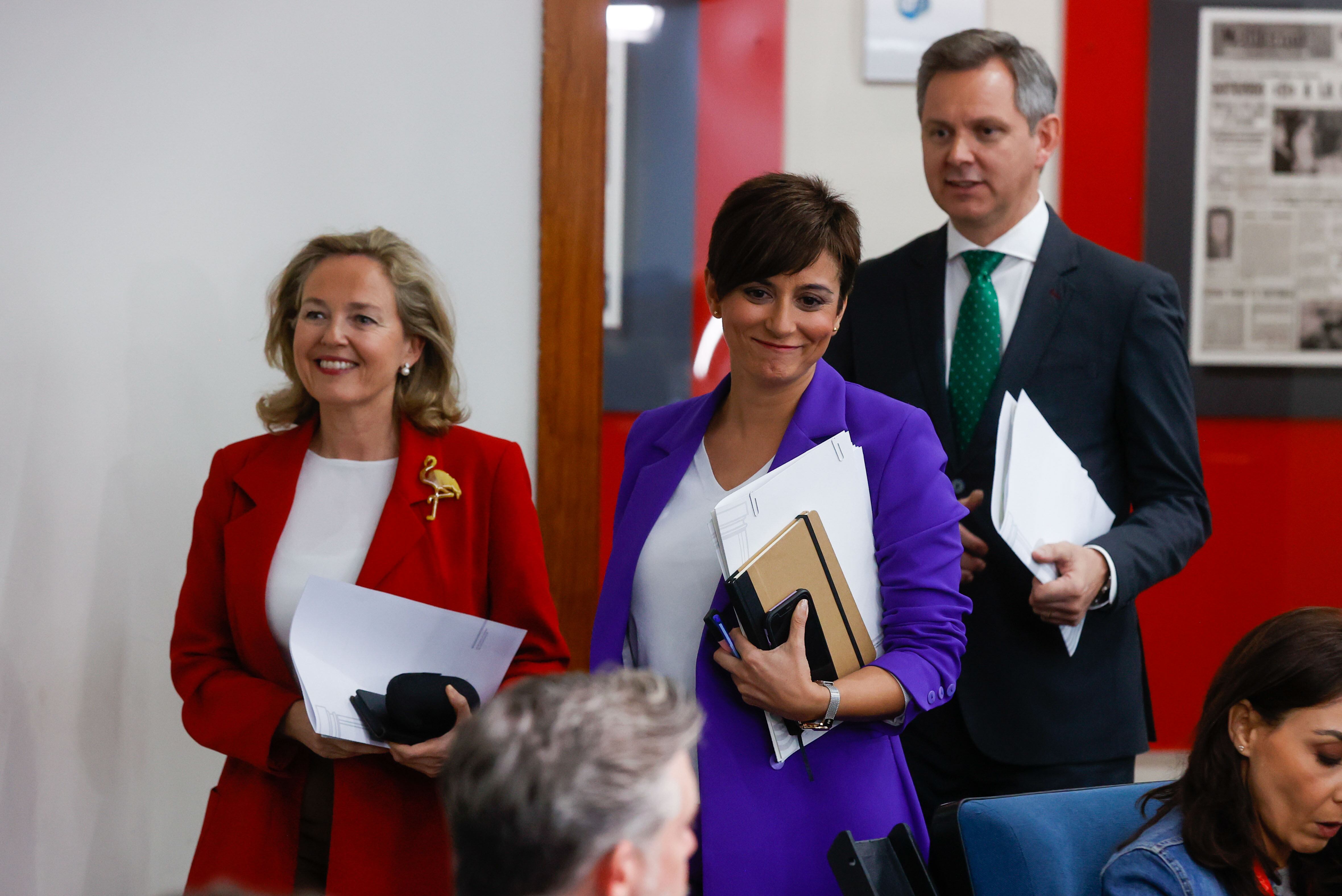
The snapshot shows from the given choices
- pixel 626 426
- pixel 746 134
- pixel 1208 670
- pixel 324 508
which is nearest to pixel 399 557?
pixel 324 508

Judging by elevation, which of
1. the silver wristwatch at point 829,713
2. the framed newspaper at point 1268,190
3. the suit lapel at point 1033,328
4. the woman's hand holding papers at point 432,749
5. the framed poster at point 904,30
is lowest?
the woman's hand holding papers at point 432,749

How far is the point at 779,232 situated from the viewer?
5.60 feet

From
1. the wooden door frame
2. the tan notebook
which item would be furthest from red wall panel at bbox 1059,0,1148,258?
the tan notebook

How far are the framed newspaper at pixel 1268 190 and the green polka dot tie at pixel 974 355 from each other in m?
1.33

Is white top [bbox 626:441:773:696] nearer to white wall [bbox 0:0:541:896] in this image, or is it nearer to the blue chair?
the blue chair

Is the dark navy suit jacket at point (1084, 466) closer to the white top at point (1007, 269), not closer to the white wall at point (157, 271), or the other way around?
the white top at point (1007, 269)

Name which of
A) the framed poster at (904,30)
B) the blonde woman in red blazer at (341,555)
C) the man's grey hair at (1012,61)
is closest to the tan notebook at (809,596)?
the blonde woman in red blazer at (341,555)

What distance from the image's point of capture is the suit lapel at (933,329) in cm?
221

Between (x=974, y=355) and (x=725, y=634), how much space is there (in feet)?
2.89

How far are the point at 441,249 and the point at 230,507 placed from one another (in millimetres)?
888

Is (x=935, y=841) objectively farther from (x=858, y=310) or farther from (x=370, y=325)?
(x=370, y=325)

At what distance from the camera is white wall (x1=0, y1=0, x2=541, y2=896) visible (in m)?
2.67

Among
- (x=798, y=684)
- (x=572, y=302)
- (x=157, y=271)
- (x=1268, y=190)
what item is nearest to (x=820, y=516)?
(x=798, y=684)

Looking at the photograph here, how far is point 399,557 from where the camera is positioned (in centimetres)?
205
